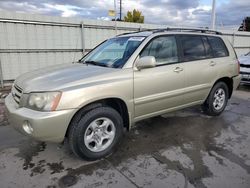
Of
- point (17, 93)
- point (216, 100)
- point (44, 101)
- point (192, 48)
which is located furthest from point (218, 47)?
point (17, 93)

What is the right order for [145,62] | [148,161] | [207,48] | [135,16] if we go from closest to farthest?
[148,161] → [145,62] → [207,48] → [135,16]

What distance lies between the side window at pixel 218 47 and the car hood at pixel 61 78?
2517 mm

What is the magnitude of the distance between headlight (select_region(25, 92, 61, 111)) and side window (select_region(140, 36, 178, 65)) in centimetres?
148

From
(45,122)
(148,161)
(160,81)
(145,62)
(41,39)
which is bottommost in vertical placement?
(148,161)

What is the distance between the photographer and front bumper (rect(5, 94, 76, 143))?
2.58 metres

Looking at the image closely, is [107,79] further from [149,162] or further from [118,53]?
[149,162]

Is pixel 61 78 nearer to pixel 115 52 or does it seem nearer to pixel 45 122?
pixel 45 122

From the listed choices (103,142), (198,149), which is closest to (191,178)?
(198,149)

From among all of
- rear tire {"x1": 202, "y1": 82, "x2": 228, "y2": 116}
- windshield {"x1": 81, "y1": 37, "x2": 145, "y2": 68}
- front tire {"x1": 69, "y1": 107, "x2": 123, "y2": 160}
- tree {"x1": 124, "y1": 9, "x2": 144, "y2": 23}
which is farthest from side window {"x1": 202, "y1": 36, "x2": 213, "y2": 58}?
tree {"x1": 124, "y1": 9, "x2": 144, "y2": 23}

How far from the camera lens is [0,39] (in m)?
7.14

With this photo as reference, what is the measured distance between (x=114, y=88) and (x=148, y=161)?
3.63 feet

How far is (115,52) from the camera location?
376 cm

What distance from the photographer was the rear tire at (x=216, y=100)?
4672 millimetres

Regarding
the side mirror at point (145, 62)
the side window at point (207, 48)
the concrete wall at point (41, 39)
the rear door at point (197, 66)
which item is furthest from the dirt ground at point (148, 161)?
the concrete wall at point (41, 39)
